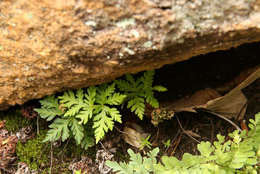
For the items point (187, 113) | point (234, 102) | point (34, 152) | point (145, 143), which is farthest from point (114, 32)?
point (34, 152)

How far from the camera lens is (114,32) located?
97.3 inches

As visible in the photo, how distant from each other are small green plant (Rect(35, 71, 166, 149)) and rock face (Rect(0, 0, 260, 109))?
1.45 feet

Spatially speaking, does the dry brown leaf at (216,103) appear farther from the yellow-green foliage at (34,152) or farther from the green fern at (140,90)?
the yellow-green foliage at (34,152)

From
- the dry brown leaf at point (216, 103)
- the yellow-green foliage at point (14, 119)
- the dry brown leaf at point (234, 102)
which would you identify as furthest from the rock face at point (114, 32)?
the yellow-green foliage at point (14, 119)

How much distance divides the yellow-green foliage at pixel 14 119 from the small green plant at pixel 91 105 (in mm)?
521

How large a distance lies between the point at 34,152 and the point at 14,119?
561 millimetres

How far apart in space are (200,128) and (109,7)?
226 centimetres

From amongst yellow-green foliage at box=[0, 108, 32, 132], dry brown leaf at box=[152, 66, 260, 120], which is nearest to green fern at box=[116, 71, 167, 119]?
dry brown leaf at box=[152, 66, 260, 120]

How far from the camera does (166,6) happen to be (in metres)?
2.36

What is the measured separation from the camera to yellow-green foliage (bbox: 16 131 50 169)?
11.9 feet

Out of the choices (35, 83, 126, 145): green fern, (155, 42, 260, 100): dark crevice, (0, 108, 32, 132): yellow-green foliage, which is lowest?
(0, 108, 32, 132): yellow-green foliage

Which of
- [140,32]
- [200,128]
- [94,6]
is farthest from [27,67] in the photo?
[200,128]

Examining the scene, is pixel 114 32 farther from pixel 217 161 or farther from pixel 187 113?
pixel 187 113

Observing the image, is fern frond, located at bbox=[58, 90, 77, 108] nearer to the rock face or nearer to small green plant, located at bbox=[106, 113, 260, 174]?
the rock face
